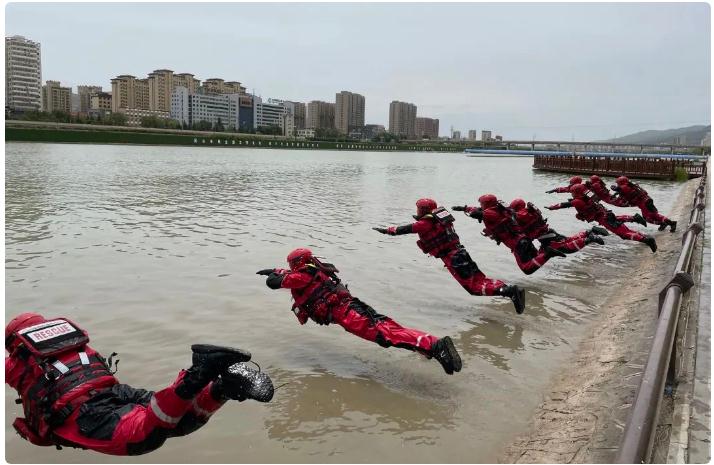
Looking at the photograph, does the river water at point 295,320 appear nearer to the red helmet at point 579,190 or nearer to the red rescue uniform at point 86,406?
the red rescue uniform at point 86,406

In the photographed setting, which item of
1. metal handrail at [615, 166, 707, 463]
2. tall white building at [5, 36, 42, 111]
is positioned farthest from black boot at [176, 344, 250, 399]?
tall white building at [5, 36, 42, 111]

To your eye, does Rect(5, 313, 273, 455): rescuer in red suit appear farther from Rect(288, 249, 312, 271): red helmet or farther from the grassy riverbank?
the grassy riverbank

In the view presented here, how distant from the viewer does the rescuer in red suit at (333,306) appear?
244 inches

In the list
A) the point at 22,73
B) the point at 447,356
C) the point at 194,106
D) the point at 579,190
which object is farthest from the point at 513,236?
the point at 194,106

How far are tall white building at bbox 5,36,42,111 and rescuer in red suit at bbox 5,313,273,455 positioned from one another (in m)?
120

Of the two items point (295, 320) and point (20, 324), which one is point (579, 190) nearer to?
point (295, 320)

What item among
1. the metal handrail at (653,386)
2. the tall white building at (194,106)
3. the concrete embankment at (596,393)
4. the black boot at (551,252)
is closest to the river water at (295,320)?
the concrete embankment at (596,393)

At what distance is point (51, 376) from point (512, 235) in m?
8.73

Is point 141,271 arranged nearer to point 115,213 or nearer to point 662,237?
point 115,213

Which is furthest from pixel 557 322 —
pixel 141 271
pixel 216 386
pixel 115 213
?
pixel 115 213

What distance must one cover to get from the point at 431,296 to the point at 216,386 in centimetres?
668

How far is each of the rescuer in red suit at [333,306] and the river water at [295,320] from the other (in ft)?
1.99

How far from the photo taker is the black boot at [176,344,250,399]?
3.89 meters

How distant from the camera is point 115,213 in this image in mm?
18641
